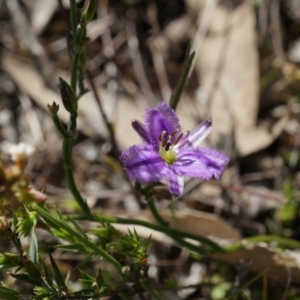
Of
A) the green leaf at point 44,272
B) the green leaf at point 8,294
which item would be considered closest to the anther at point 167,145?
the green leaf at point 44,272

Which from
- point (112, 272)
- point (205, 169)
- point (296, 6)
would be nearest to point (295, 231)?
point (112, 272)

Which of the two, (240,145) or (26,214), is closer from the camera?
(26,214)

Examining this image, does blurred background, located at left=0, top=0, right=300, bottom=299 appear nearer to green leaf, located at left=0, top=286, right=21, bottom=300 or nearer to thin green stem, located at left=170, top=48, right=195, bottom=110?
thin green stem, located at left=170, top=48, right=195, bottom=110

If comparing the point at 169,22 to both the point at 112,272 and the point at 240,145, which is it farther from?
the point at 112,272

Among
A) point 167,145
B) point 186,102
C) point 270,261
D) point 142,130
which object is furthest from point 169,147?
point 186,102

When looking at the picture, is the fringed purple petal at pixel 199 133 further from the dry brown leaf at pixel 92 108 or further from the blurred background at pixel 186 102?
the dry brown leaf at pixel 92 108

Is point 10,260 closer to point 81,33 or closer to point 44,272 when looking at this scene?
point 44,272

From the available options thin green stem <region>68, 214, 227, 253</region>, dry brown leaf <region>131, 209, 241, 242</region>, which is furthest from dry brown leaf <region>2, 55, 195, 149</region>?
thin green stem <region>68, 214, 227, 253</region>

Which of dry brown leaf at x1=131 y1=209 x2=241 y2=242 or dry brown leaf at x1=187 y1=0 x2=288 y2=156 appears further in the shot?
dry brown leaf at x1=187 y1=0 x2=288 y2=156
